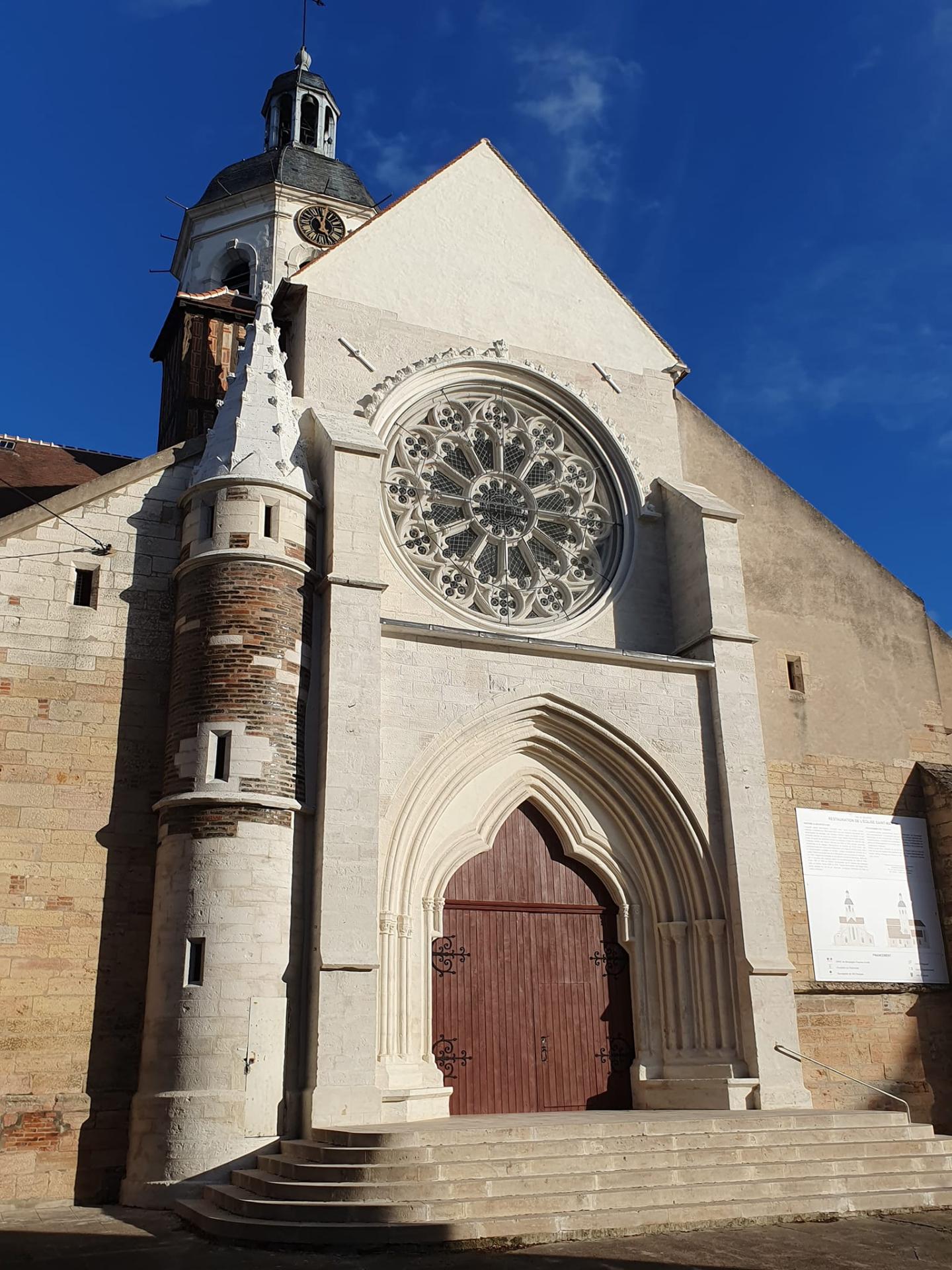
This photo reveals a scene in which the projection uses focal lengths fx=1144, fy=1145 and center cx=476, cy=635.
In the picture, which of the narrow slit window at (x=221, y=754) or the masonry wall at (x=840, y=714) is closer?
the narrow slit window at (x=221, y=754)

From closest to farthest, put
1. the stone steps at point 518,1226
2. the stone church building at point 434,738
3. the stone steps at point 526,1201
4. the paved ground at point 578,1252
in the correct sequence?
the paved ground at point 578,1252 < the stone steps at point 518,1226 < the stone steps at point 526,1201 < the stone church building at point 434,738

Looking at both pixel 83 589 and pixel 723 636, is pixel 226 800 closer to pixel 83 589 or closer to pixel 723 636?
pixel 83 589

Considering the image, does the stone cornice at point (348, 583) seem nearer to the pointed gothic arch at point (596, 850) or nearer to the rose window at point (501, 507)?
the rose window at point (501, 507)

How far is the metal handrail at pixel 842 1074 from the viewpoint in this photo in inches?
420

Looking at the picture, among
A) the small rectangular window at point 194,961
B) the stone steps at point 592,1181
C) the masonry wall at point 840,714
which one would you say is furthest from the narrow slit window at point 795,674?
the small rectangular window at point 194,961

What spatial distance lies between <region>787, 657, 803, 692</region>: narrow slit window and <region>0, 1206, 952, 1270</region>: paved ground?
6497 mm

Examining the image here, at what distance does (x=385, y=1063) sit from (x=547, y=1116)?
1.45 metres

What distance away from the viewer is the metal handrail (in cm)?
1066

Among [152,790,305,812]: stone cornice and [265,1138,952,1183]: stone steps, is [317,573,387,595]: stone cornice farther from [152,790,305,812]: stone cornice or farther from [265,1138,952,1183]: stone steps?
[265,1138,952,1183]: stone steps

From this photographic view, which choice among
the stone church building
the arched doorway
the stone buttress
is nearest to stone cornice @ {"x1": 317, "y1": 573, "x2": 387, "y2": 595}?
the stone church building

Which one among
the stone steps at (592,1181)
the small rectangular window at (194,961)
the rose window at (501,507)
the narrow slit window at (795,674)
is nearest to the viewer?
the stone steps at (592,1181)

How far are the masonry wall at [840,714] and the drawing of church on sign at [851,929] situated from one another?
0.45 metres

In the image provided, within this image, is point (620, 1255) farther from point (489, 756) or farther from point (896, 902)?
point (896, 902)

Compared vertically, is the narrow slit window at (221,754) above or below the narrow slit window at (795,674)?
below
